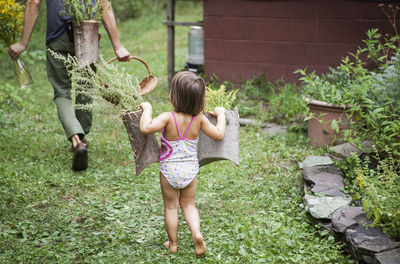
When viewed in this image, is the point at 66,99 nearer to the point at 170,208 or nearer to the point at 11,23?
the point at 11,23

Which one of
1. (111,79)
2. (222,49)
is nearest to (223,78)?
(222,49)

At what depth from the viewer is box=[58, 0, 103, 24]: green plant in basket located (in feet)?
13.6

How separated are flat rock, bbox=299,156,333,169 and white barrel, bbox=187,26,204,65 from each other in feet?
12.7

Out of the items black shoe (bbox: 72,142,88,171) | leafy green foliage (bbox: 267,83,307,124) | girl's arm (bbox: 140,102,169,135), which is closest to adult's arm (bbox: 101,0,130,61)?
black shoe (bbox: 72,142,88,171)

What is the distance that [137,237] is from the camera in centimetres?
349

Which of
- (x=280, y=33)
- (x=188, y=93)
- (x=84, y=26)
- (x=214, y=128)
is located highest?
(x=84, y=26)

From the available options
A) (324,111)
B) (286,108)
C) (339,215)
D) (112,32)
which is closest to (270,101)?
(286,108)

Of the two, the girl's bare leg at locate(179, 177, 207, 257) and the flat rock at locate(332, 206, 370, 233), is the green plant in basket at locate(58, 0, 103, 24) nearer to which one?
the girl's bare leg at locate(179, 177, 207, 257)

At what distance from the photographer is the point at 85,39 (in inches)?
166

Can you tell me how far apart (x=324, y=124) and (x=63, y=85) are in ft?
9.21

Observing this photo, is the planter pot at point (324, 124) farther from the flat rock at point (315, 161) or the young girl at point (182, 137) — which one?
the young girl at point (182, 137)

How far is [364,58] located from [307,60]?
829mm

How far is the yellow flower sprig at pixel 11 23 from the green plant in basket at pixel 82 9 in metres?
0.47

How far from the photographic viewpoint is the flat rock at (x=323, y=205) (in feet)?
11.8
